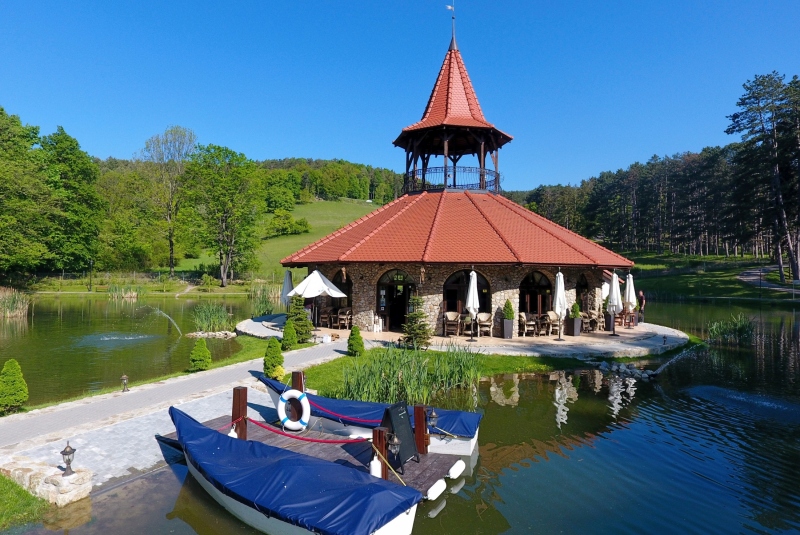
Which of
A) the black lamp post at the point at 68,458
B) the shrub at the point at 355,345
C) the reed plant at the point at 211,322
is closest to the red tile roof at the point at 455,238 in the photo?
the reed plant at the point at 211,322

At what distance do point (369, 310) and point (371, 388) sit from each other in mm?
9646

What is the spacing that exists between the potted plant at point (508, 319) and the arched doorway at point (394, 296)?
12.2 feet

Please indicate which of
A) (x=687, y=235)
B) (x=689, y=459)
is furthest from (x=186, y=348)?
(x=687, y=235)

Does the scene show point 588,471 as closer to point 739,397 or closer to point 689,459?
point 689,459

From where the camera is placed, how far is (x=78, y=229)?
47.1 m

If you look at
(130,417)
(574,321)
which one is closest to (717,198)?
(574,321)

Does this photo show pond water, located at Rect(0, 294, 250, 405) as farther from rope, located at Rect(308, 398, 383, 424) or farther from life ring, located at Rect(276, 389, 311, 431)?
rope, located at Rect(308, 398, 383, 424)

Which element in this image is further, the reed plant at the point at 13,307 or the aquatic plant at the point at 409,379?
the reed plant at the point at 13,307

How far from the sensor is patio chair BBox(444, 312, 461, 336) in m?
18.7

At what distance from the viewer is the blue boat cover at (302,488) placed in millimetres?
5117

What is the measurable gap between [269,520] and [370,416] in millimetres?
2901

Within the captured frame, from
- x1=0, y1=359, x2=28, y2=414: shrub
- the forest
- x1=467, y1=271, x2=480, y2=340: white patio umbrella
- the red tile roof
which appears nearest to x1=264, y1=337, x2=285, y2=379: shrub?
x1=0, y1=359, x2=28, y2=414: shrub

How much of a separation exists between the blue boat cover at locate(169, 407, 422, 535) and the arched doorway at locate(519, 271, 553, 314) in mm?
14572

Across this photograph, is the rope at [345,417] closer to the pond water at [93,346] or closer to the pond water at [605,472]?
the pond water at [605,472]
